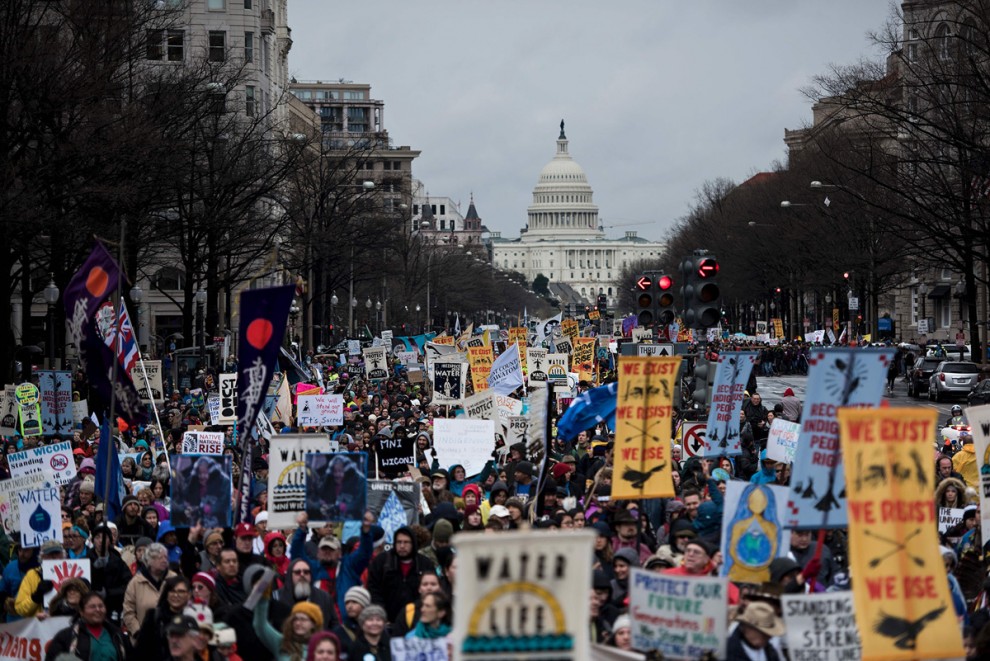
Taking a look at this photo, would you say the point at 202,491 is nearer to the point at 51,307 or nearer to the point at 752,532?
the point at 752,532

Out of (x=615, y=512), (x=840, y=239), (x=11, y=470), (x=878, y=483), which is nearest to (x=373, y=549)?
(x=615, y=512)

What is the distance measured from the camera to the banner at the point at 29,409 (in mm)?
23750

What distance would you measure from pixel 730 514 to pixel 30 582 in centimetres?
420

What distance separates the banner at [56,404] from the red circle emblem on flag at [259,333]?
1234 centimetres

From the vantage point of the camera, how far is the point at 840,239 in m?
69.1

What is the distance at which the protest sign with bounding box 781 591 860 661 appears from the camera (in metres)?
Answer: 8.97

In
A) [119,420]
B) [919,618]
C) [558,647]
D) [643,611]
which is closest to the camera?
[558,647]

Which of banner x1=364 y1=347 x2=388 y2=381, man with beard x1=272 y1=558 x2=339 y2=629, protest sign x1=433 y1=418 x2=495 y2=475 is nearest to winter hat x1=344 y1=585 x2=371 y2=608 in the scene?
man with beard x1=272 y1=558 x2=339 y2=629

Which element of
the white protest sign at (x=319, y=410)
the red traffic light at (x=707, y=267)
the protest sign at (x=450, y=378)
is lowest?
the white protest sign at (x=319, y=410)

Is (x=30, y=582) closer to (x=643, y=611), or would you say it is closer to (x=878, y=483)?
(x=643, y=611)

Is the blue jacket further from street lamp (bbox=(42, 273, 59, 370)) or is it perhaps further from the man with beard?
street lamp (bbox=(42, 273, 59, 370))

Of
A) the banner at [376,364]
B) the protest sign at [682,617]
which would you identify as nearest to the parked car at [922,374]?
the banner at [376,364]

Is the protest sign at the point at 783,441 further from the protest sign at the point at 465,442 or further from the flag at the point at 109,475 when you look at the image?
the flag at the point at 109,475

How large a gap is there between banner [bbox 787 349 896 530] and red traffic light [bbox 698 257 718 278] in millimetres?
9683
